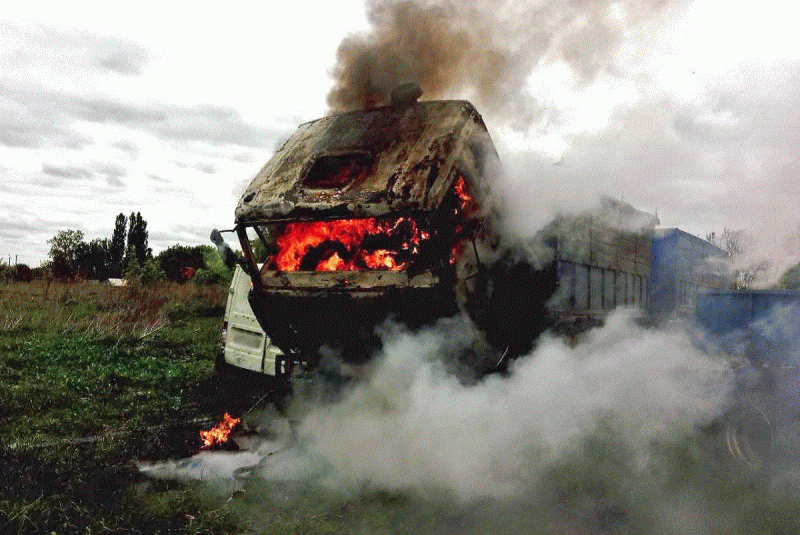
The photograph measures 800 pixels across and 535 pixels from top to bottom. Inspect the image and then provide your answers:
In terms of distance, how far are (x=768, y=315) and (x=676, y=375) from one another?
3.67 feet

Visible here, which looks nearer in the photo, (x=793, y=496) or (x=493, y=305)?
(x=793, y=496)

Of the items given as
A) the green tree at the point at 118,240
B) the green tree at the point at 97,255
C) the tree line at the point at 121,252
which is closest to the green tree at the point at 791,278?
the tree line at the point at 121,252

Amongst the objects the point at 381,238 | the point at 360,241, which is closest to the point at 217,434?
the point at 360,241

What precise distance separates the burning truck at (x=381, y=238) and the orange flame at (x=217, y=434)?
0.84 metres

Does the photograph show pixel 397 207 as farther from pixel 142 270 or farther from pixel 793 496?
pixel 142 270

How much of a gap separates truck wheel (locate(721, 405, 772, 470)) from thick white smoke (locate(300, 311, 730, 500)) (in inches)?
8.2

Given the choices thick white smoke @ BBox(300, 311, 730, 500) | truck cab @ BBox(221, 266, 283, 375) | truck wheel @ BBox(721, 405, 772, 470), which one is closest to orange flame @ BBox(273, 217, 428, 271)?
thick white smoke @ BBox(300, 311, 730, 500)

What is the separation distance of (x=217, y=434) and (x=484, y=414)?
2.99 m

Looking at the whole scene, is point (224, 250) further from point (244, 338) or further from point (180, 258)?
point (180, 258)

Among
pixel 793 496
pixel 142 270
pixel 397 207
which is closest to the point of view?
pixel 793 496

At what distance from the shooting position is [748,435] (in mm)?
5688

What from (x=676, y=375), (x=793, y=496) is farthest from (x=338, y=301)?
(x=793, y=496)

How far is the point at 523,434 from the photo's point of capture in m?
6.03

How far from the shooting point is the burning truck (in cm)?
557
